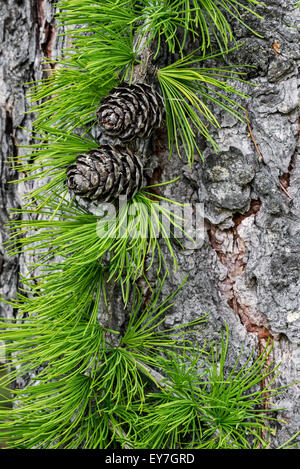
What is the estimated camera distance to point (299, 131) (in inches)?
35.0

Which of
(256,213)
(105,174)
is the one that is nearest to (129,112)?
(105,174)

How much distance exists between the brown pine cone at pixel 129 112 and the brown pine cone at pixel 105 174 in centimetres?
4

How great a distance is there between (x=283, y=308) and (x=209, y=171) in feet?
1.05

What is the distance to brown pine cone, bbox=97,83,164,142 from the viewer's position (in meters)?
0.81

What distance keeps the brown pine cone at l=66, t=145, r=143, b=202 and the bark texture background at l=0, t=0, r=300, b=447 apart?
138 mm

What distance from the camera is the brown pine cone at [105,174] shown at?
785 mm

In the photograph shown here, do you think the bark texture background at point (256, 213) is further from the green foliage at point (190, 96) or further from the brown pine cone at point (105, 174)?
the brown pine cone at point (105, 174)

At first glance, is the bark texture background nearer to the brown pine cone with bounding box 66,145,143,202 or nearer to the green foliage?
the green foliage

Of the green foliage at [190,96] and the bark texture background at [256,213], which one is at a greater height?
the green foliage at [190,96]

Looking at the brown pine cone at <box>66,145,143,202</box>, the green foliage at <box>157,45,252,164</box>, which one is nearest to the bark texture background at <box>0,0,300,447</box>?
the green foliage at <box>157,45,252,164</box>

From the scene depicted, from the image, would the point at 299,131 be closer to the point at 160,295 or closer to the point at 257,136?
the point at 257,136

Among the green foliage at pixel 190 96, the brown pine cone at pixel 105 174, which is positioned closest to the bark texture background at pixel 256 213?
the green foliage at pixel 190 96

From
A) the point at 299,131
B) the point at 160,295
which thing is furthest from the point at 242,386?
the point at 299,131
